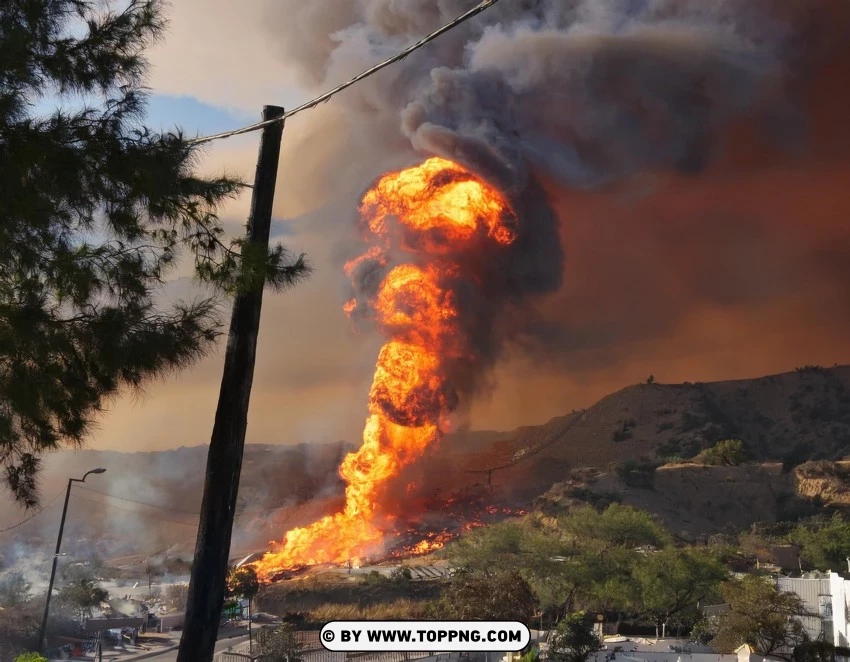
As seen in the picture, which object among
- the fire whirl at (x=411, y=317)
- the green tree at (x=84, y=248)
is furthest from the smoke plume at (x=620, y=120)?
the green tree at (x=84, y=248)

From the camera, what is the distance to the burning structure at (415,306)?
8075 cm

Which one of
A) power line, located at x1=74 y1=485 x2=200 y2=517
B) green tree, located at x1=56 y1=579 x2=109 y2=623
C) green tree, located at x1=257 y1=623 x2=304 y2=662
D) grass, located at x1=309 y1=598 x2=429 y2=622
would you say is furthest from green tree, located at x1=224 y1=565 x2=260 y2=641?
power line, located at x1=74 y1=485 x2=200 y2=517

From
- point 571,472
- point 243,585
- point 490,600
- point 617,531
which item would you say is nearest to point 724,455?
point 571,472

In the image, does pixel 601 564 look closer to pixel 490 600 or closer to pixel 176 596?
pixel 490 600

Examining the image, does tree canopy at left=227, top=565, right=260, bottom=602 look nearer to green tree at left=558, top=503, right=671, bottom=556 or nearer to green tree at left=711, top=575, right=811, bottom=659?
green tree at left=558, top=503, right=671, bottom=556

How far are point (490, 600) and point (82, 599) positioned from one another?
84.3 ft

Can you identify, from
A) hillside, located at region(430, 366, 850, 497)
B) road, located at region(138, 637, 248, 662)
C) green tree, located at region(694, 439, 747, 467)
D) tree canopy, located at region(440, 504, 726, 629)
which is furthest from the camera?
hillside, located at region(430, 366, 850, 497)

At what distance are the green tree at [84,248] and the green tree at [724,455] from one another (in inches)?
3417

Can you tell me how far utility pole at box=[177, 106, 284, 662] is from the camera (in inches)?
348

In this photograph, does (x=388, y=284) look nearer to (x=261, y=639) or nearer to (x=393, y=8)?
(x=393, y=8)

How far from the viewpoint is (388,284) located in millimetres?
82562

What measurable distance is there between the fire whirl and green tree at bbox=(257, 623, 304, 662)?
1625 inches

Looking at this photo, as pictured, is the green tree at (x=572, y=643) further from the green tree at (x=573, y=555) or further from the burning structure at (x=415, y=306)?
the burning structure at (x=415, y=306)

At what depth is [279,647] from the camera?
35625mm
